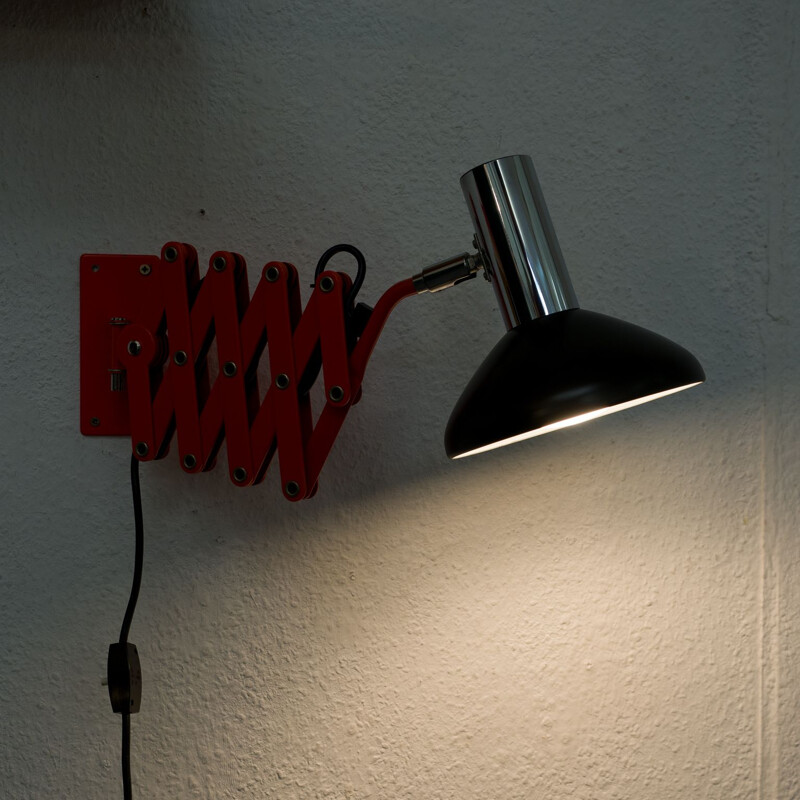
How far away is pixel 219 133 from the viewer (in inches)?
32.3

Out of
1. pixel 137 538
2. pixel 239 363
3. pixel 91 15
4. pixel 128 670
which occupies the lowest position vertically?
pixel 128 670

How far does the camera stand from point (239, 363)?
Answer: 727 mm

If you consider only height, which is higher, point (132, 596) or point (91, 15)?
point (91, 15)

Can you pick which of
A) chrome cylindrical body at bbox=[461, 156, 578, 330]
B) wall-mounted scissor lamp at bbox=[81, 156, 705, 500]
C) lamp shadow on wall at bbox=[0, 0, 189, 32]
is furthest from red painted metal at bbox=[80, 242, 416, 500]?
lamp shadow on wall at bbox=[0, 0, 189, 32]

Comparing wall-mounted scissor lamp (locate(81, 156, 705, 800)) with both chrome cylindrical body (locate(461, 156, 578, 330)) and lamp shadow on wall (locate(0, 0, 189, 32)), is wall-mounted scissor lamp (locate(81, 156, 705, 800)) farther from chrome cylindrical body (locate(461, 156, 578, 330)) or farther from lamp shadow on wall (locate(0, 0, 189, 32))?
lamp shadow on wall (locate(0, 0, 189, 32))

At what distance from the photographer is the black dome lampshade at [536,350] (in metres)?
0.53

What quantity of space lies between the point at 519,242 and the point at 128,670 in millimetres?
567

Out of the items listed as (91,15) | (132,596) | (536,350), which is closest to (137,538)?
(132,596)

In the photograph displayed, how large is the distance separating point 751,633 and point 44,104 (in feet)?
3.20

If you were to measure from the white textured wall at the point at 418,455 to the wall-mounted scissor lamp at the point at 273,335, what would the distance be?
6cm

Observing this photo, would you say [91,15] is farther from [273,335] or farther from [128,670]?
[128,670]

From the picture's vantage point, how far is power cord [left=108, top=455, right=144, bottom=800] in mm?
737

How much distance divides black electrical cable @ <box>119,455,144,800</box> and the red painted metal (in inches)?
2.3

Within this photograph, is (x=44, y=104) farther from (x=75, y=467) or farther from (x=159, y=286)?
(x=75, y=467)
